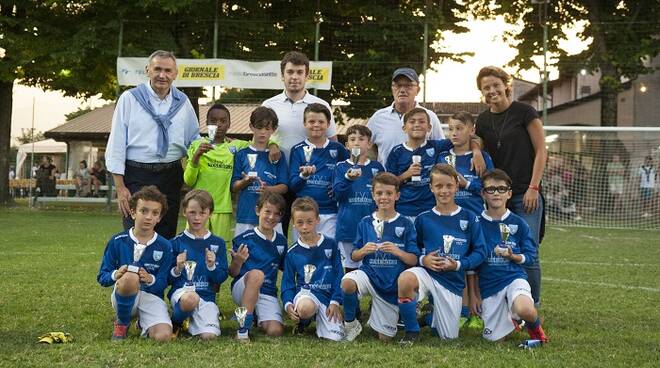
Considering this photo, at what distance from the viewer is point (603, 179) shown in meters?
18.2

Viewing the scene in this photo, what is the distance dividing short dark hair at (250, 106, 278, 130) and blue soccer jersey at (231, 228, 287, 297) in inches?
34.1

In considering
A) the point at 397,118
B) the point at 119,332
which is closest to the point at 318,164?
the point at 397,118

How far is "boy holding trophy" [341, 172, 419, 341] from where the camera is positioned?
18.2 feet

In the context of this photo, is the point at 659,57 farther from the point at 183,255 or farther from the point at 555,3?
the point at 183,255

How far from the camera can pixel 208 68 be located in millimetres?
18391

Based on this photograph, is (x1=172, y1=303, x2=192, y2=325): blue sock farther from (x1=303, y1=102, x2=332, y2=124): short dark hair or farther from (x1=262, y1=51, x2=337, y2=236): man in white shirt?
(x1=303, y1=102, x2=332, y2=124): short dark hair

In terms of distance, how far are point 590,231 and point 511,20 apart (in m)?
7.90

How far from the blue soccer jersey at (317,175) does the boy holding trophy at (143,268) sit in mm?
1167

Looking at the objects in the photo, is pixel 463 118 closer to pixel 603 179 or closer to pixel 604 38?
pixel 603 179

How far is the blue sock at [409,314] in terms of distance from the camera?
536 centimetres

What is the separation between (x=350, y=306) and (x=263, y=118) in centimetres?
169

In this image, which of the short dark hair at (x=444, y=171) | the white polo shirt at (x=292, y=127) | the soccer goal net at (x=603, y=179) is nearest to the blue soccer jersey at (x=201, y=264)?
the white polo shirt at (x=292, y=127)

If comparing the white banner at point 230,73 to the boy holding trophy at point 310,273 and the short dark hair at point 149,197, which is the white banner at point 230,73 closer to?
the boy holding trophy at point 310,273

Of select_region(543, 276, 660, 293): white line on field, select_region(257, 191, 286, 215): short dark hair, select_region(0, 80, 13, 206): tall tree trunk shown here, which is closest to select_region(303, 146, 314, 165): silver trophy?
select_region(257, 191, 286, 215): short dark hair
